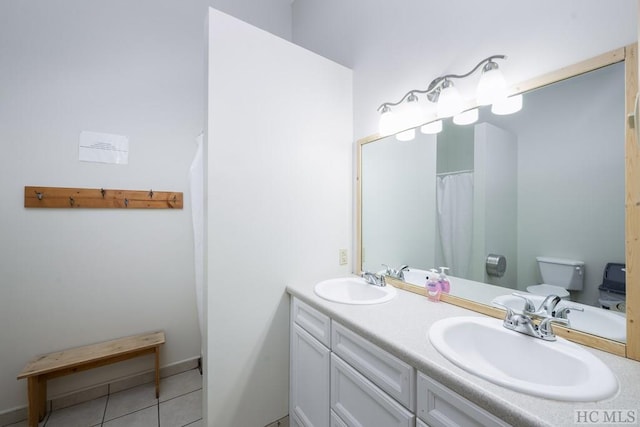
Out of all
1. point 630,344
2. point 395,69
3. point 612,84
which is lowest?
point 630,344

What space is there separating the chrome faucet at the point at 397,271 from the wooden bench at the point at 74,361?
5.75 feet

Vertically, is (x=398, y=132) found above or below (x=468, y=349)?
above

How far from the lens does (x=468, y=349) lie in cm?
101

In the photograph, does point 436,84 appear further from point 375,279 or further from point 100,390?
point 100,390

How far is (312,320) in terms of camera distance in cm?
141

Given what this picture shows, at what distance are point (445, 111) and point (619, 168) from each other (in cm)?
67

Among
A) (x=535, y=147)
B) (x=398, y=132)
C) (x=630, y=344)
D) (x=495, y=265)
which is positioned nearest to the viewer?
(x=630, y=344)

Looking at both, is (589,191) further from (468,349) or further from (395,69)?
(395,69)

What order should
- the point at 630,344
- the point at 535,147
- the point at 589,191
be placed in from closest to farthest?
the point at 630,344 < the point at 589,191 < the point at 535,147

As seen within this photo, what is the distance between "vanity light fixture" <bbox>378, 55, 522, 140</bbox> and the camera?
110cm

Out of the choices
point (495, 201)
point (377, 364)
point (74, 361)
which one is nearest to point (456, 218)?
point (495, 201)

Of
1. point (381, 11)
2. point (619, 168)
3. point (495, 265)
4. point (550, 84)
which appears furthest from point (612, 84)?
point (381, 11)

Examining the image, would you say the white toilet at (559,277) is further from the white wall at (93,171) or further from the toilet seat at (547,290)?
the white wall at (93,171)

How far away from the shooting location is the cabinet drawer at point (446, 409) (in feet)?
2.21
